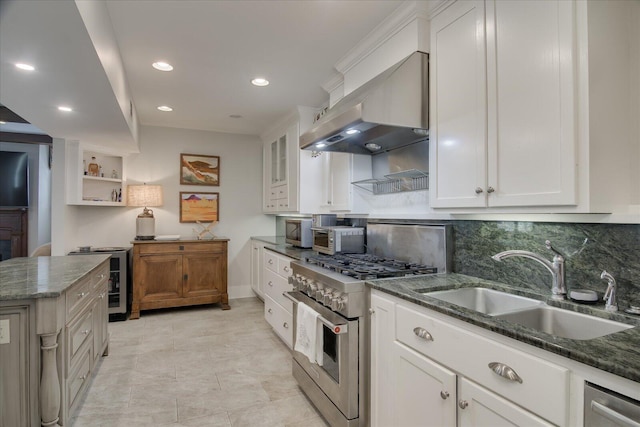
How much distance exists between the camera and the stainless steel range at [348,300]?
1851mm

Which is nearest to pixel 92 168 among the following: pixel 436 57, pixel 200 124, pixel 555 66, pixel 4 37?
pixel 200 124

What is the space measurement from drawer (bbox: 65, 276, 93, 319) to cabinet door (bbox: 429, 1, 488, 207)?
7.05 feet

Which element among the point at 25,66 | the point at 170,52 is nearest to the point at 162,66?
the point at 170,52

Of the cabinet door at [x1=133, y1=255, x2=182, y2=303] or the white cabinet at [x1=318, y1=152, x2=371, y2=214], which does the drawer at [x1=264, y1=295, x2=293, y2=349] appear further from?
the cabinet door at [x1=133, y1=255, x2=182, y2=303]

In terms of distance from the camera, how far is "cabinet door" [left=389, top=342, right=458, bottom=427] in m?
1.32

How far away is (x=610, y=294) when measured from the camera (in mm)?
1282

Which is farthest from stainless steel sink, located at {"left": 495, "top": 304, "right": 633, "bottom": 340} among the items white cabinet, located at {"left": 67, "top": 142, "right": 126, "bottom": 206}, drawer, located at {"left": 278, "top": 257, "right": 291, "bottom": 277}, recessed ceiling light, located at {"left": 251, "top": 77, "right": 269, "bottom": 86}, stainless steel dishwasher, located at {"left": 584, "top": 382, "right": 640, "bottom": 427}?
white cabinet, located at {"left": 67, "top": 142, "right": 126, "bottom": 206}

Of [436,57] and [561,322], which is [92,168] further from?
[561,322]

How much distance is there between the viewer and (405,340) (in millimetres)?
1572

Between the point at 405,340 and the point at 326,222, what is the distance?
1.99 meters

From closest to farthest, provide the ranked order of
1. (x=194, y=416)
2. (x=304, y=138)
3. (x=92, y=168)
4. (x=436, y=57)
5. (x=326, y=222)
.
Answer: (x=436, y=57) → (x=194, y=416) → (x=304, y=138) → (x=326, y=222) → (x=92, y=168)

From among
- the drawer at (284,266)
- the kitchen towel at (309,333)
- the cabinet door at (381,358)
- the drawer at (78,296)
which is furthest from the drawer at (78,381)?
the cabinet door at (381,358)

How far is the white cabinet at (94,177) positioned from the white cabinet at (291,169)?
2.01 meters

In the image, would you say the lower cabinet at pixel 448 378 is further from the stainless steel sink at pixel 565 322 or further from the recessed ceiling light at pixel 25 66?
the recessed ceiling light at pixel 25 66
